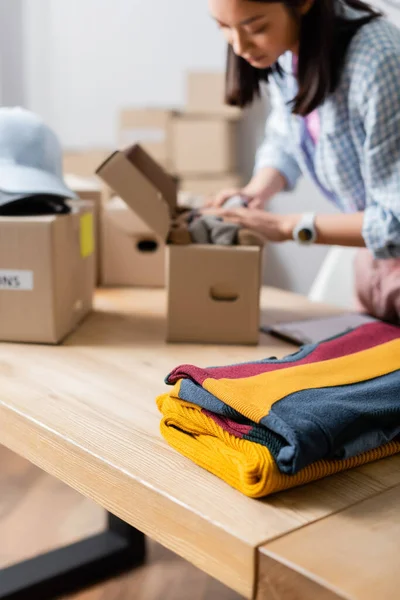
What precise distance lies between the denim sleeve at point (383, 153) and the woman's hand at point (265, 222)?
13 cm

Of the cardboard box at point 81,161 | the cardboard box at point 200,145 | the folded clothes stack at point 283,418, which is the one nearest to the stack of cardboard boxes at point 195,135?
the cardboard box at point 200,145

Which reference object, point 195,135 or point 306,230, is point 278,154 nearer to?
point 306,230

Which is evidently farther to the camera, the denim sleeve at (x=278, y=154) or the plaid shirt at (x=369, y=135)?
the denim sleeve at (x=278, y=154)

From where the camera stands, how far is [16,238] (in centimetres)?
105

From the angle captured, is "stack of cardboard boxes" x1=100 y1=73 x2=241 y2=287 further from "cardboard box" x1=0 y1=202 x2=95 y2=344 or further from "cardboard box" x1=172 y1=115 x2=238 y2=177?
"cardboard box" x1=0 y1=202 x2=95 y2=344

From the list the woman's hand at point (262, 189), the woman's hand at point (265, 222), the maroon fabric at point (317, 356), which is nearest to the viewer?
the maroon fabric at point (317, 356)

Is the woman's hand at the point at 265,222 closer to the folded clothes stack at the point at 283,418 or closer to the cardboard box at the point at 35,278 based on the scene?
the cardboard box at the point at 35,278

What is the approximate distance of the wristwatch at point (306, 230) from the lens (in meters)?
1.13

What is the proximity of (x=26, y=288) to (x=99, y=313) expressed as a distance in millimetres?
261

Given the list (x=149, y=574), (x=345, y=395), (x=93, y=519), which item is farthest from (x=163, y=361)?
(x=93, y=519)

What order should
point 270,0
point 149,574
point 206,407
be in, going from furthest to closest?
point 149,574 < point 270,0 < point 206,407

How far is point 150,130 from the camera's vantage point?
2.68m

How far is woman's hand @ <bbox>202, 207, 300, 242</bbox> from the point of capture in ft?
3.76

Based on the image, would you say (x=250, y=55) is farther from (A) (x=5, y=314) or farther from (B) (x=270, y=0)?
(A) (x=5, y=314)
